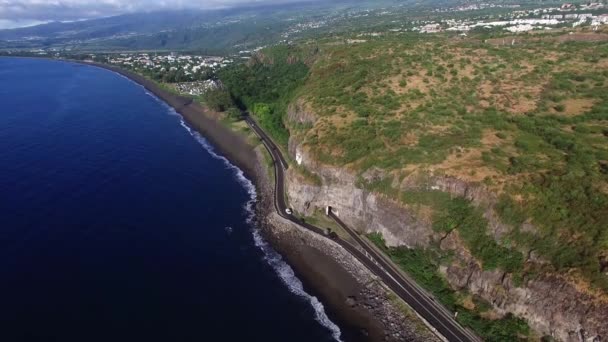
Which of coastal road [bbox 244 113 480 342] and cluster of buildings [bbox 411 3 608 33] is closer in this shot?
coastal road [bbox 244 113 480 342]

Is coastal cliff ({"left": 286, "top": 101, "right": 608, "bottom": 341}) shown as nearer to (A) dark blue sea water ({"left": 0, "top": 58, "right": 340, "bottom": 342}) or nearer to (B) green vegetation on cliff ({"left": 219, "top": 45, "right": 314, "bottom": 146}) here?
(A) dark blue sea water ({"left": 0, "top": 58, "right": 340, "bottom": 342})

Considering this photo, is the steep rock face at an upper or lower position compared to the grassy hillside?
lower

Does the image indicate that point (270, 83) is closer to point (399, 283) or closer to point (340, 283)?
point (340, 283)

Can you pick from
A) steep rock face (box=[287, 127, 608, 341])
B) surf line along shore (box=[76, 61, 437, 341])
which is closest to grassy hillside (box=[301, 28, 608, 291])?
steep rock face (box=[287, 127, 608, 341])

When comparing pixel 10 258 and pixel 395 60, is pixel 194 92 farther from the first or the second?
pixel 10 258

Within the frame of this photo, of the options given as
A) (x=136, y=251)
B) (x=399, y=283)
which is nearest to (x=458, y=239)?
(x=399, y=283)

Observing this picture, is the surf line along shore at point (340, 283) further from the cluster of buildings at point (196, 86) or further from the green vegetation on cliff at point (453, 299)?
the cluster of buildings at point (196, 86)

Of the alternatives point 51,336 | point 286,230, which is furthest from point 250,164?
point 51,336
